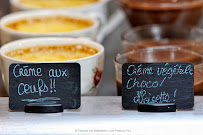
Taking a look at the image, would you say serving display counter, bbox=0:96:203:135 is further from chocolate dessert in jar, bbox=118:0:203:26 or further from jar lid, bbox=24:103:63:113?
chocolate dessert in jar, bbox=118:0:203:26

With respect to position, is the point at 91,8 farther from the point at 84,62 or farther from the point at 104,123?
the point at 104,123

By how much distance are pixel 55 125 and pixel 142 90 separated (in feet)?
0.59

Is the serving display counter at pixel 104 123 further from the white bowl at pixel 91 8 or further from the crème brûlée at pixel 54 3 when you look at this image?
the crème brûlée at pixel 54 3

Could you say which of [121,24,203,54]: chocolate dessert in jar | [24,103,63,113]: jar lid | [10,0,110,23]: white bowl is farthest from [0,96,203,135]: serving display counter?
[10,0,110,23]: white bowl

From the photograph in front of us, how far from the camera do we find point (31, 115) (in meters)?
0.69

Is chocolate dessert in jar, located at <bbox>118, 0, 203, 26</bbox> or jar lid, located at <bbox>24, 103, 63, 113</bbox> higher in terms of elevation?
chocolate dessert in jar, located at <bbox>118, 0, 203, 26</bbox>

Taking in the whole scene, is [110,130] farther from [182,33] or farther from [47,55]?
[182,33]

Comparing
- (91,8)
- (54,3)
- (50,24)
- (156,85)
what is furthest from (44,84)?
(54,3)

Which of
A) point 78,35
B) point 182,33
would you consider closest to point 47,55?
point 78,35

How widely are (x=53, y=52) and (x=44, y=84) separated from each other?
236 millimetres

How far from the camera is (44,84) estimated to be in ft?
2.27

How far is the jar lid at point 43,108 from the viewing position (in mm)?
690

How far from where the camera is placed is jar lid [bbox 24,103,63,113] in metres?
0.69

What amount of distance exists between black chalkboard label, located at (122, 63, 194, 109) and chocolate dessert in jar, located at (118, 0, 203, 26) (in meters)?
0.53
